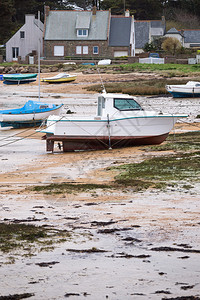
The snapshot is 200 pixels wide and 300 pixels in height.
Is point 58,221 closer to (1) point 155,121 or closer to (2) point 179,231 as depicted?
(2) point 179,231

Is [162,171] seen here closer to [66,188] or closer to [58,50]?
[66,188]

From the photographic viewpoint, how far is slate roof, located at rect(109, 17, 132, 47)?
68938mm

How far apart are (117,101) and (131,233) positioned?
11189mm

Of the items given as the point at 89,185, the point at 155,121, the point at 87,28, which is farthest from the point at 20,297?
the point at 87,28

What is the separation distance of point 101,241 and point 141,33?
2980 inches

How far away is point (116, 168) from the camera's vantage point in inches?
590

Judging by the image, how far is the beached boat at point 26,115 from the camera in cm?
2672

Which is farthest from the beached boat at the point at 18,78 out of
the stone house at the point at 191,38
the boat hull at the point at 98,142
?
the stone house at the point at 191,38

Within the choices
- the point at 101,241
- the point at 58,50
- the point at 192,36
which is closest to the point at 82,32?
the point at 58,50

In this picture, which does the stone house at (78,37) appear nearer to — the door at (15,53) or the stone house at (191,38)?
the door at (15,53)

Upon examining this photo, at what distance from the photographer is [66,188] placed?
12.2 m

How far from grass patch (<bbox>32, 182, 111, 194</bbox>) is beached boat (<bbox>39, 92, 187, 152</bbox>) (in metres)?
6.34

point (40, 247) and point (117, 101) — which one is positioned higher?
point (117, 101)

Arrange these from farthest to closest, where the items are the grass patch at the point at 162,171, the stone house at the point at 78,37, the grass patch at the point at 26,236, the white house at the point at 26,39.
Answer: the white house at the point at 26,39
the stone house at the point at 78,37
the grass patch at the point at 162,171
the grass patch at the point at 26,236
